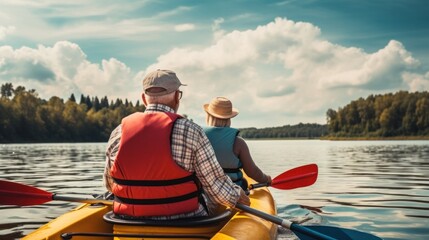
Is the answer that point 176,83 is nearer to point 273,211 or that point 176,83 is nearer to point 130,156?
point 130,156

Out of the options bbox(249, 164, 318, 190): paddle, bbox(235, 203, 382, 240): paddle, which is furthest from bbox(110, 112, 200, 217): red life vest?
bbox(249, 164, 318, 190): paddle

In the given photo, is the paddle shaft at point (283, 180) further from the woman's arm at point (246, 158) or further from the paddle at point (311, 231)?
the paddle at point (311, 231)

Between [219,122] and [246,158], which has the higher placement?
[219,122]

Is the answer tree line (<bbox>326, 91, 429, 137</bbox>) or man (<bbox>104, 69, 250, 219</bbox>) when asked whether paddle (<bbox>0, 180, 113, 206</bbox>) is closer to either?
man (<bbox>104, 69, 250, 219</bbox>)

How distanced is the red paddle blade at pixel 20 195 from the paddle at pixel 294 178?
100 inches

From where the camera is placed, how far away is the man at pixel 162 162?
3.66 meters

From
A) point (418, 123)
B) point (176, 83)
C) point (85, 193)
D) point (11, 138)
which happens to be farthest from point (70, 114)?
point (176, 83)

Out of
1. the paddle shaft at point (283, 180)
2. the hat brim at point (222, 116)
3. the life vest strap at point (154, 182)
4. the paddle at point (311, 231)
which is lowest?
the paddle at point (311, 231)

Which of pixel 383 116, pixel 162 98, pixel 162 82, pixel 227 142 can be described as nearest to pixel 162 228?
pixel 162 98

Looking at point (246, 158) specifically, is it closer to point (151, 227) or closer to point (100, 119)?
point (151, 227)

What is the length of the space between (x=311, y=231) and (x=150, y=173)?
1362 millimetres

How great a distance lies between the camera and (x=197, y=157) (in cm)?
375

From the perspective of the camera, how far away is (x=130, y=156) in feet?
12.2

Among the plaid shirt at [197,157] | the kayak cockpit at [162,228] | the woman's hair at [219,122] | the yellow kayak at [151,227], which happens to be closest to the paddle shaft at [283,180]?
the woman's hair at [219,122]
